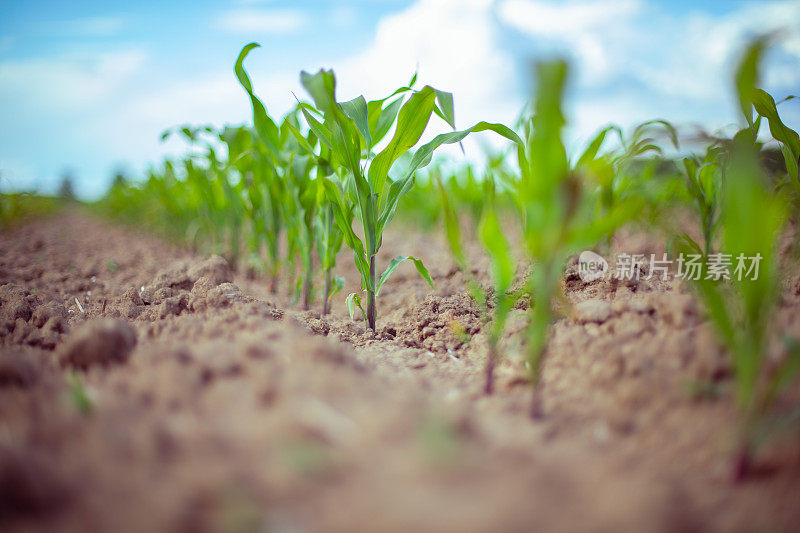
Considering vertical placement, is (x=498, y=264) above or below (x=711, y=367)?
above

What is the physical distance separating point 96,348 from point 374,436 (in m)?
0.76

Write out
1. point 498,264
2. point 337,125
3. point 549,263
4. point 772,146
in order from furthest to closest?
1. point 772,146
2. point 337,125
3. point 498,264
4. point 549,263

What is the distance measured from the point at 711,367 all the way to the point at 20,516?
1173mm

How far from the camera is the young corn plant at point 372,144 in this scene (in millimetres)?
1376

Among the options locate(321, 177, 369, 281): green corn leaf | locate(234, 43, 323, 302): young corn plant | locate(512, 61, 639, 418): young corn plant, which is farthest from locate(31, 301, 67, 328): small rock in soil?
locate(512, 61, 639, 418): young corn plant

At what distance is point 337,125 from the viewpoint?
1.39m

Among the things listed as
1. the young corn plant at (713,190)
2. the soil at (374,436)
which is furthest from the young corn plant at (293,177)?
the young corn plant at (713,190)

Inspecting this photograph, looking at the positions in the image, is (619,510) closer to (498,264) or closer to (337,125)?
(498,264)

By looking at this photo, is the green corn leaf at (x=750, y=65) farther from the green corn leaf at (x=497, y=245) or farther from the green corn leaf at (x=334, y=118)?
the green corn leaf at (x=334, y=118)

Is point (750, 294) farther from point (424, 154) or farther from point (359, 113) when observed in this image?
point (359, 113)

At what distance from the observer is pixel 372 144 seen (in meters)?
1.53

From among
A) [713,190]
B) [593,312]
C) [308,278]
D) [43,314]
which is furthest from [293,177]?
[713,190]

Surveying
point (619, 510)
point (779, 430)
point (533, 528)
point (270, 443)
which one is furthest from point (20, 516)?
point (779, 430)

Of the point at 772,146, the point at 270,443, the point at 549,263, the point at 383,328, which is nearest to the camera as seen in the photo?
the point at 270,443
